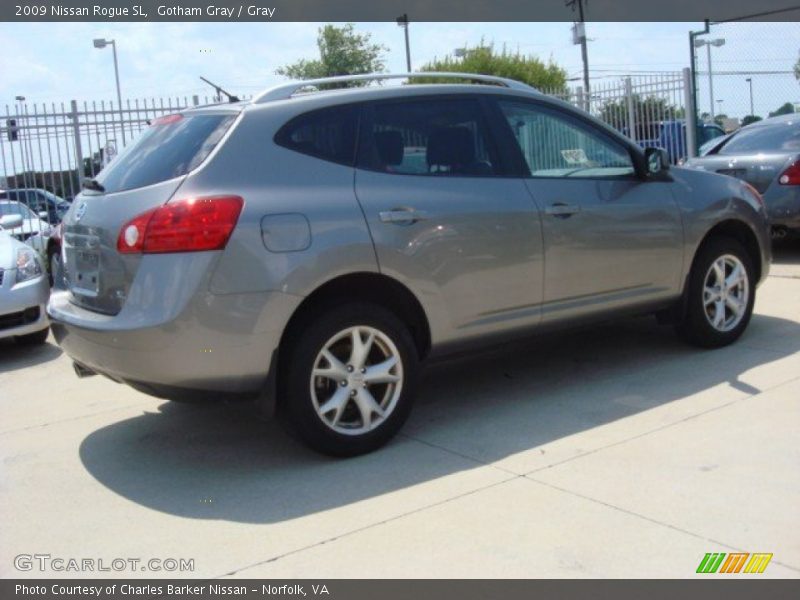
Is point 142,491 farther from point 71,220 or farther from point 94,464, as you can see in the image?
point 71,220

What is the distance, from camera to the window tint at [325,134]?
4297 mm

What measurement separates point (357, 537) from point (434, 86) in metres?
2.59

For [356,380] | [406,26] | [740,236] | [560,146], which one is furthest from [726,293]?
[406,26]

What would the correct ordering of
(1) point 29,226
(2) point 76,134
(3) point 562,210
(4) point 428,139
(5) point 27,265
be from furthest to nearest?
(2) point 76,134
(1) point 29,226
(5) point 27,265
(3) point 562,210
(4) point 428,139

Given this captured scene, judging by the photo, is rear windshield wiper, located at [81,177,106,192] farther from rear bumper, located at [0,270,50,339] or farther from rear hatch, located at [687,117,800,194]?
rear hatch, located at [687,117,800,194]

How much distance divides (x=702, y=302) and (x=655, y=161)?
100 cm

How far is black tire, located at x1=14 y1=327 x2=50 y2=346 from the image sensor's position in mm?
7945

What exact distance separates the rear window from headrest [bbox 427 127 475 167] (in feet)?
3.61

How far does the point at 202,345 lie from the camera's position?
3.87 meters

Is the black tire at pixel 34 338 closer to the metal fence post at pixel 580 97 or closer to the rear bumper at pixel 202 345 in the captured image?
the rear bumper at pixel 202 345

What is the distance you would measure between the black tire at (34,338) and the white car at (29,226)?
303 cm

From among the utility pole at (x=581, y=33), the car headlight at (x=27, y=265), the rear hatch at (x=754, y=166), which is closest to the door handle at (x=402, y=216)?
the car headlight at (x=27, y=265)
